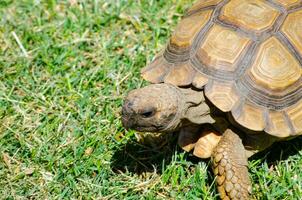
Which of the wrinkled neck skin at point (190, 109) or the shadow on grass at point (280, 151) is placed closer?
the wrinkled neck skin at point (190, 109)

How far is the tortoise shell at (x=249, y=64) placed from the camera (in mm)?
3414

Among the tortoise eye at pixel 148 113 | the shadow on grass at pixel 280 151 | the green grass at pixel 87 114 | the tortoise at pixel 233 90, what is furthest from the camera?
the shadow on grass at pixel 280 151

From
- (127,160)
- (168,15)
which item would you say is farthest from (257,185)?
(168,15)

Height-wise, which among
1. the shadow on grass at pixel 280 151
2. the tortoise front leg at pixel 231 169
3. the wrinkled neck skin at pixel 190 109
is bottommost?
the shadow on grass at pixel 280 151

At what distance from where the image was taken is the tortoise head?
3275 millimetres

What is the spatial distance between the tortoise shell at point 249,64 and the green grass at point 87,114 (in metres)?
0.41

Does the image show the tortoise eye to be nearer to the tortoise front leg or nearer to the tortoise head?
the tortoise head

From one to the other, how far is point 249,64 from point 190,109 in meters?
0.47

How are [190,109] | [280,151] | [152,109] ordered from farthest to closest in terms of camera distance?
[280,151] < [190,109] < [152,109]

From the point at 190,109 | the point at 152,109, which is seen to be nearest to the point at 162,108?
the point at 152,109

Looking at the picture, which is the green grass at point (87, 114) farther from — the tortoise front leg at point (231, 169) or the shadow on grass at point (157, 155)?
the tortoise front leg at point (231, 169)

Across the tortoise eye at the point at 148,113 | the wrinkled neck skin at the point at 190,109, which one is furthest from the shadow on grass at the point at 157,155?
the tortoise eye at the point at 148,113

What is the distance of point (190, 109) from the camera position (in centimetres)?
349

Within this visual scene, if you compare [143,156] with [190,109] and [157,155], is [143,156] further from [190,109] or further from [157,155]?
[190,109]
